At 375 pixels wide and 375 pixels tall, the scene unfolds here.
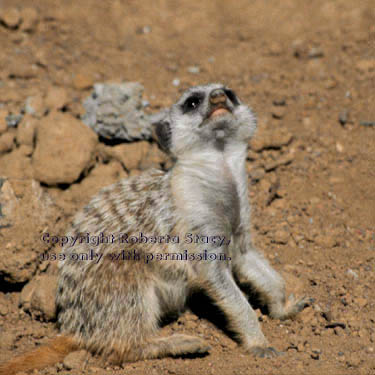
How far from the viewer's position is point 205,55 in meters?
4.90

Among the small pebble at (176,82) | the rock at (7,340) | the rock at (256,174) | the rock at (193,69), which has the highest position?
the rock at (193,69)

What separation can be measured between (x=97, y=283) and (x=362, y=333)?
4.90 feet

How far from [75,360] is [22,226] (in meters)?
1.02

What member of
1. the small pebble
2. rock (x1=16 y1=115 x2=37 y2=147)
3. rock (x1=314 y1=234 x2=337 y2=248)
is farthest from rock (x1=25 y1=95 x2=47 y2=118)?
rock (x1=314 y1=234 x2=337 y2=248)

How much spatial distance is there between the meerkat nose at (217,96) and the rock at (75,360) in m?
1.59

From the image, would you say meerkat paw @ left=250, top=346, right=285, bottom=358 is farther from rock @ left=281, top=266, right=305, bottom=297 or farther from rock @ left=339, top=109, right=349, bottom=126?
rock @ left=339, top=109, right=349, bottom=126

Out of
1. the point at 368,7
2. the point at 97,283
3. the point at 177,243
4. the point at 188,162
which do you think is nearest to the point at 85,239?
the point at 97,283

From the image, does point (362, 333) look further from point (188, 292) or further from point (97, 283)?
point (97, 283)

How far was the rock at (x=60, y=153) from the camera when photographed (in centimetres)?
345

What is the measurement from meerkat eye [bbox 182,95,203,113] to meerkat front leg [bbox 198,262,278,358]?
0.89 meters

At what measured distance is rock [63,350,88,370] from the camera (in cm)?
254

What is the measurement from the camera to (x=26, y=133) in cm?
367

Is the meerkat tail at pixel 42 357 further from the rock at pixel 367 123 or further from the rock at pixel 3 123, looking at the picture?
the rock at pixel 367 123

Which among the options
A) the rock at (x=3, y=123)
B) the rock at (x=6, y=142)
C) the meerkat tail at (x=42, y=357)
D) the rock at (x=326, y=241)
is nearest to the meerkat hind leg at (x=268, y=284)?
the rock at (x=326, y=241)
